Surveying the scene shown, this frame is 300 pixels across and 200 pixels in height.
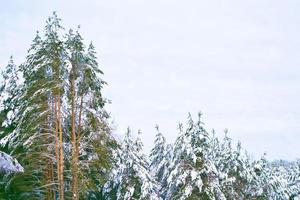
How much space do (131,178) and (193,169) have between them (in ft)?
16.2

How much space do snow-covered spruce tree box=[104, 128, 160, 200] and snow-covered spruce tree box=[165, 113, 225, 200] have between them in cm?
151

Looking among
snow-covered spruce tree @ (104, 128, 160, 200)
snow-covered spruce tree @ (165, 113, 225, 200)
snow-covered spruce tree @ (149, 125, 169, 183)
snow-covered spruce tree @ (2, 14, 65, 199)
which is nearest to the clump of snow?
snow-covered spruce tree @ (2, 14, 65, 199)

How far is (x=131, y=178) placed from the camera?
112 feet

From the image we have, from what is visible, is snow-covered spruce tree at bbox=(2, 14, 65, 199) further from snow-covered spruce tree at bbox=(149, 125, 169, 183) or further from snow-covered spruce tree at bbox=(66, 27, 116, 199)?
snow-covered spruce tree at bbox=(149, 125, 169, 183)

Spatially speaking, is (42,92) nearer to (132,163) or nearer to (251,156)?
(132,163)

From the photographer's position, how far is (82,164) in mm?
22094

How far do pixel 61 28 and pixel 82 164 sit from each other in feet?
19.4

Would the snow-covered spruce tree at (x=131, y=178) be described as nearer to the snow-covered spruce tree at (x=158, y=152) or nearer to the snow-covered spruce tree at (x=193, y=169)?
the snow-covered spruce tree at (x=193, y=169)

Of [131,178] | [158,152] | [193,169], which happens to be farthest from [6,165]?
[158,152]

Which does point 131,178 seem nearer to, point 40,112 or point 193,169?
point 193,169

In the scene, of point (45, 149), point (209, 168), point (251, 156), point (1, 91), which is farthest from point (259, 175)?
point (45, 149)

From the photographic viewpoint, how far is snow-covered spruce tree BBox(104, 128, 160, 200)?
33312 mm

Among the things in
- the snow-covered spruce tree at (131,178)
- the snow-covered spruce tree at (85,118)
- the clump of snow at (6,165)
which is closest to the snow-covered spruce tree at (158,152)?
the snow-covered spruce tree at (131,178)

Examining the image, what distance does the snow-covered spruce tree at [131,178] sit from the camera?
3331 cm
